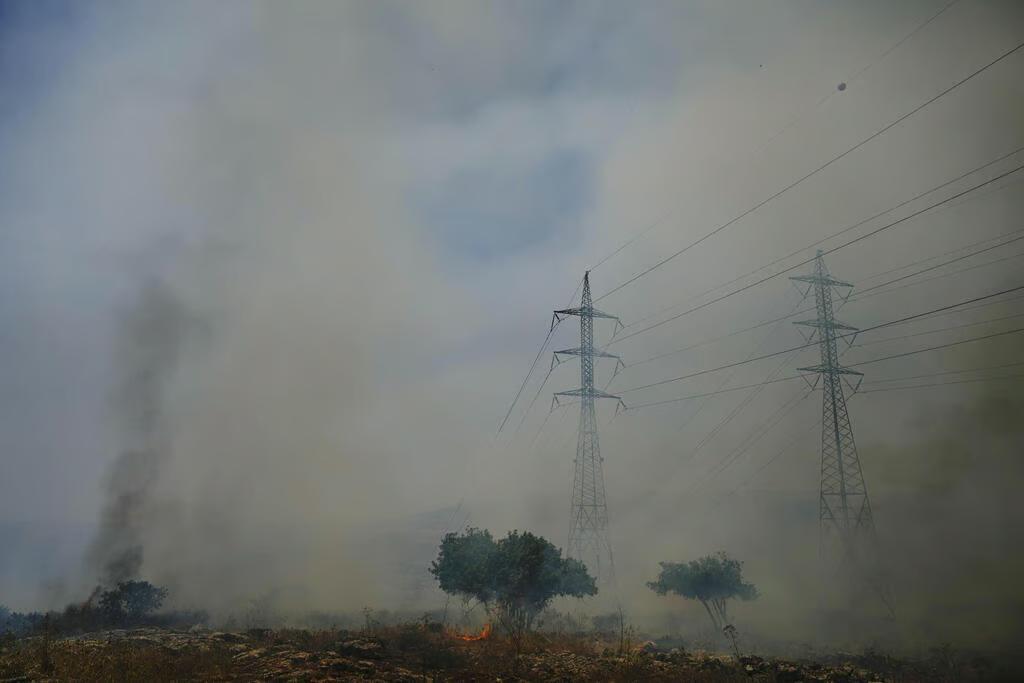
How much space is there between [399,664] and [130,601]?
4271cm

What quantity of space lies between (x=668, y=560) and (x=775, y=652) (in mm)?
41772

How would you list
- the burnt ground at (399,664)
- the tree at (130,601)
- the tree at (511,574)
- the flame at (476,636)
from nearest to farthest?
the burnt ground at (399,664)
the flame at (476,636)
the tree at (511,574)
the tree at (130,601)

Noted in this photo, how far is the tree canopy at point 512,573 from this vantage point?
44906mm

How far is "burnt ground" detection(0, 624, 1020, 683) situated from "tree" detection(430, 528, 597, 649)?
11464mm

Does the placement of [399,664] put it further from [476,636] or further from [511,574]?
[511,574]

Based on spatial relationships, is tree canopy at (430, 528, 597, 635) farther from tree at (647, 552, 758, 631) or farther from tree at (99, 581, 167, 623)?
tree at (99, 581, 167, 623)

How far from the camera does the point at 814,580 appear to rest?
58.3 m

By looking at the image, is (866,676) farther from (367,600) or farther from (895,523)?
(367,600)

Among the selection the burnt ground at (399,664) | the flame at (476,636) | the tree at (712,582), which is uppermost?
the tree at (712,582)

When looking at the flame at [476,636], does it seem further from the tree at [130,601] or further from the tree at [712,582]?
the tree at [130,601]

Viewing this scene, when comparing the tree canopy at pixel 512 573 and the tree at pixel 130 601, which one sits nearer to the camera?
the tree canopy at pixel 512 573

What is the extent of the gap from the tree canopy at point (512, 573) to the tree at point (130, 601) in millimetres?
28647

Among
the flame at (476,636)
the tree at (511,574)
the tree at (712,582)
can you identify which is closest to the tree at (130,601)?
the tree at (511,574)

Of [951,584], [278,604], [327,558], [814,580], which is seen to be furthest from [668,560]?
[327,558]
